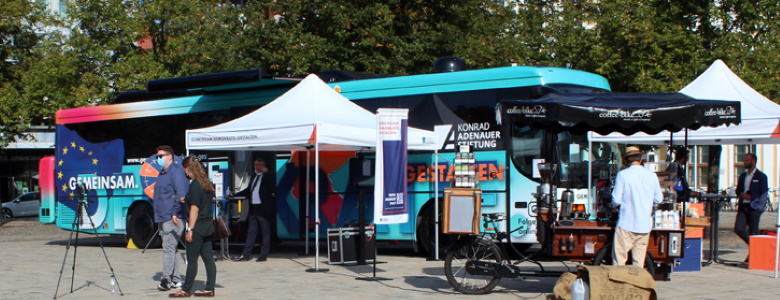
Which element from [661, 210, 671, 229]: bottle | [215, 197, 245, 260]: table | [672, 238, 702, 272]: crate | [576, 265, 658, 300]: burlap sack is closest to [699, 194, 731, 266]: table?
[672, 238, 702, 272]: crate

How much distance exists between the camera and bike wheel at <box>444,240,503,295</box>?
35.1ft

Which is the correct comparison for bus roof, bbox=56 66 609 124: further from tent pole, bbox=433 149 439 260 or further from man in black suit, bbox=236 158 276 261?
man in black suit, bbox=236 158 276 261

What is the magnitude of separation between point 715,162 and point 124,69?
19393mm

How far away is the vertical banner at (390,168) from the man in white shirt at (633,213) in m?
3.11

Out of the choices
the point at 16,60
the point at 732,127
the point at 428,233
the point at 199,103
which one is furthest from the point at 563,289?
the point at 16,60

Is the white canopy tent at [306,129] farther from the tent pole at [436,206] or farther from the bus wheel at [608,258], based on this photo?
the bus wheel at [608,258]

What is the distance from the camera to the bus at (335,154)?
48.0 ft

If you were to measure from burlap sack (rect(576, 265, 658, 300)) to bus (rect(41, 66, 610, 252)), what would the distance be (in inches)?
120

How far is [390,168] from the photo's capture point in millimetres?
12289

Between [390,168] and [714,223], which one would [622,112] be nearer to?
[390,168]

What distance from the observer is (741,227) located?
1503 centimetres

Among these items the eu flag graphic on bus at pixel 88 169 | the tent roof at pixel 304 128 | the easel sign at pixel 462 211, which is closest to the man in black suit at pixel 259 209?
the tent roof at pixel 304 128

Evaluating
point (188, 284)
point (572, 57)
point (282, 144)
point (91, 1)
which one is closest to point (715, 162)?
point (572, 57)

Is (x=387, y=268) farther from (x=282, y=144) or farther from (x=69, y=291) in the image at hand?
(x=69, y=291)
